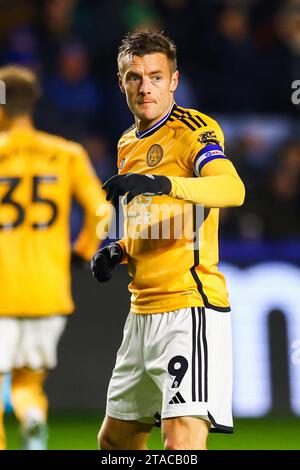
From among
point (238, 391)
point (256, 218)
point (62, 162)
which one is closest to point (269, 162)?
point (256, 218)

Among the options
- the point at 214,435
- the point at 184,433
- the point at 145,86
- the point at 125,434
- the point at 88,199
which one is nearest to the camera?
the point at 184,433

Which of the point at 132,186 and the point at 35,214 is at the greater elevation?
the point at 35,214

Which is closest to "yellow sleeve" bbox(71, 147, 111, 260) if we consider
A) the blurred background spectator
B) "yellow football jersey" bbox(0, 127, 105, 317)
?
"yellow football jersey" bbox(0, 127, 105, 317)

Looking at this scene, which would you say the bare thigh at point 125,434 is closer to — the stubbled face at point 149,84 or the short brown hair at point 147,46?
the stubbled face at point 149,84

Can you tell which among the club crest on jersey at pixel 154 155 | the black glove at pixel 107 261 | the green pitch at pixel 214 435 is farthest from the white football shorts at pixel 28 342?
the club crest on jersey at pixel 154 155

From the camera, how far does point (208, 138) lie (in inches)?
133

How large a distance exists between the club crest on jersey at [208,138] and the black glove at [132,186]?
0.32 metres

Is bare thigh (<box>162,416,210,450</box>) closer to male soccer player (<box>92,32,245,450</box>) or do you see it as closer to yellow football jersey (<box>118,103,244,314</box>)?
male soccer player (<box>92,32,245,450</box>)

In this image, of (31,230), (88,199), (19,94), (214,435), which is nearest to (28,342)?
(31,230)

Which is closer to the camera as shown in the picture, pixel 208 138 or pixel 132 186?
pixel 132 186

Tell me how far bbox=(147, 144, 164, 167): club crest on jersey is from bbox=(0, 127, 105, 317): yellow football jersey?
1476 millimetres

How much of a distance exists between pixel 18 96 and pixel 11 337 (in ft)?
3.83

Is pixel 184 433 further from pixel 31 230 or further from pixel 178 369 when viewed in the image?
pixel 31 230

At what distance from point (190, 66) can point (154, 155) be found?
5551 millimetres
